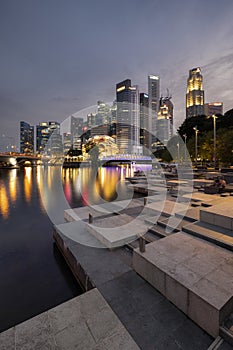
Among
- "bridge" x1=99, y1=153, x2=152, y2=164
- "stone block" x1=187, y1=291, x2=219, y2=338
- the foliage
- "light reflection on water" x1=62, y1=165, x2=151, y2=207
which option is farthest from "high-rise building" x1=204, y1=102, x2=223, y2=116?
"stone block" x1=187, y1=291, x2=219, y2=338

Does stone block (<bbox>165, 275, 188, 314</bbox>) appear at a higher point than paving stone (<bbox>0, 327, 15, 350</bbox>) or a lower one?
higher

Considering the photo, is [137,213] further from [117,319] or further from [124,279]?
[117,319]

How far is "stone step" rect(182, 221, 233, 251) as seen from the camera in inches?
223

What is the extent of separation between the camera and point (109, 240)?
6.75 m

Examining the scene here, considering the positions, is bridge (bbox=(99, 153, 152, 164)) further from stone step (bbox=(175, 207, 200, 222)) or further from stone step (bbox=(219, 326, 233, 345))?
stone step (bbox=(219, 326, 233, 345))

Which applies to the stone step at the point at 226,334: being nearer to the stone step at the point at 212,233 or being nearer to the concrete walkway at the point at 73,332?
the concrete walkway at the point at 73,332

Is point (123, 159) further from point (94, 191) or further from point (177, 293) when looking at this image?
point (177, 293)

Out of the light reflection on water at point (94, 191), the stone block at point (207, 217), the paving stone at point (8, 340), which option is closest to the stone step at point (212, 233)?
the stone block at point (207, 217)

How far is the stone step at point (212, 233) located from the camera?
223 inches

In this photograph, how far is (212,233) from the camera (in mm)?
6301

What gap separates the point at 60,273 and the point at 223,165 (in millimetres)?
41915

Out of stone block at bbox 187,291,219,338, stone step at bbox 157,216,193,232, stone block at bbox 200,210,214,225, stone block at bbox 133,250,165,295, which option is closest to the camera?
stone block at bbox 187,291,219,338

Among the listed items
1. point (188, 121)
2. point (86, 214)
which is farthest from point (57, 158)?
point (86, 214)

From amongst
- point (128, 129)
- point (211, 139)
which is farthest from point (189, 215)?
point (128, 129)
